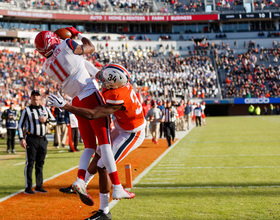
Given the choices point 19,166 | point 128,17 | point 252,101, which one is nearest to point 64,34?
point 19,166

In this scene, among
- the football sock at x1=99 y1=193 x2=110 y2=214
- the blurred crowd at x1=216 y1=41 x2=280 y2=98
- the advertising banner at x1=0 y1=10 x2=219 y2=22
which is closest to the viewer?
the football sock at x1=99 y1=193 x2=110 y2=214

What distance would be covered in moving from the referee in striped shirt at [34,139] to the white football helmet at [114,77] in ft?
9.63

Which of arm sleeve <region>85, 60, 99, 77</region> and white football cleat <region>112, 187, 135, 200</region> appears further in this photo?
arm sleeve <region>85, 60, 99, 77</region>

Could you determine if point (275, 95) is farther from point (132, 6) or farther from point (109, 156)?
point (109, 156)

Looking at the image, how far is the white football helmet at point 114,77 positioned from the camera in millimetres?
4445

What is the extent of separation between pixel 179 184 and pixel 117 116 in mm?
3165

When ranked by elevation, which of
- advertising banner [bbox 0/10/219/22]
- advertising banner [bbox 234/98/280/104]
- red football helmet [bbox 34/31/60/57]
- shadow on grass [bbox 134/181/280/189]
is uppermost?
advertising banner [bbox 0/10/219/22]

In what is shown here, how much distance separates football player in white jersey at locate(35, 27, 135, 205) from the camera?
452 cm

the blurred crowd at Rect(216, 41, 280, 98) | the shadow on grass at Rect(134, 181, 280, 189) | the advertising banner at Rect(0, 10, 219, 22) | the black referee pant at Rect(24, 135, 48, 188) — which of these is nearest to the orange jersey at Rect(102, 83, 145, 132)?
the shadow on grass at Rect(134, 181, 280, 189)

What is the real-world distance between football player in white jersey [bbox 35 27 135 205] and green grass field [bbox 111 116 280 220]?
1.01 meters

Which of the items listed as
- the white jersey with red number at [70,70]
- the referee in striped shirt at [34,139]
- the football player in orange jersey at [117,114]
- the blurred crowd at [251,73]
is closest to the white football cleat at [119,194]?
the football player in orange jersey at [117,114]

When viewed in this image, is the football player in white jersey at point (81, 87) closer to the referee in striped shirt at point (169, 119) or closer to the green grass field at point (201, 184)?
the green grass field at point (201, 184)

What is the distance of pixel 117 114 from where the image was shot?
4.65m

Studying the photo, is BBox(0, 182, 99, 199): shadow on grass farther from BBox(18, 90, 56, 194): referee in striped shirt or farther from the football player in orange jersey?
the football player in orange jersey
